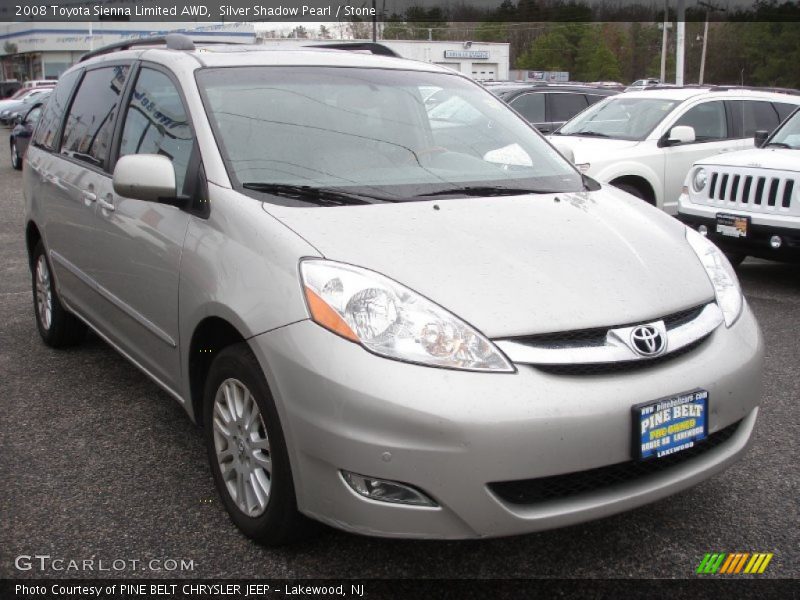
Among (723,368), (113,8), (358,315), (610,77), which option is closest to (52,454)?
(358,315)

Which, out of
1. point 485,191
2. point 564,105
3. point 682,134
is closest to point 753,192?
point 682,134

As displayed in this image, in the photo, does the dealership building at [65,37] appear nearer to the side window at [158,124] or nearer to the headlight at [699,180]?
the headlight at [699,180]

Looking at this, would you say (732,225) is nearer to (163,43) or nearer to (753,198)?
(753,198)

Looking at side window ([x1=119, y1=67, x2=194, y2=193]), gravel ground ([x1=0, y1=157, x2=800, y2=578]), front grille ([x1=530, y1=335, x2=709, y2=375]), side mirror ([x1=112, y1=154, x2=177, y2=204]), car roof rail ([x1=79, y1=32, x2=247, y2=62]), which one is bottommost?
gravel ground ([x1=0, y1=157, x2=800, y2=578])

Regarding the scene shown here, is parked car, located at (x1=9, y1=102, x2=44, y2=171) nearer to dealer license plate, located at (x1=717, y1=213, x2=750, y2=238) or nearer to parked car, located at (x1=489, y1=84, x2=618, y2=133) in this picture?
parked car, located at (x1=489, y1=84, x2=618, y2=133)

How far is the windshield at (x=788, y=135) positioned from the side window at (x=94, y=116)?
559 cm

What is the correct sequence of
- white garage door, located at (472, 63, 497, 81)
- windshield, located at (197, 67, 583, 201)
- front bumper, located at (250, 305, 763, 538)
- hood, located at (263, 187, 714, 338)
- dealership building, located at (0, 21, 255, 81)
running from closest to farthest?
front bumper, located at (250, 305, 763, 538) → hood, located at (263, 187, 714, 338) → windshield, located at (197, 67, 583, 201) → dealership building, located at (0, 21, 255, 81) → white garage door, located at (472, 63, 497, 81)

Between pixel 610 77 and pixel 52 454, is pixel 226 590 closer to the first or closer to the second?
pixel 52 454

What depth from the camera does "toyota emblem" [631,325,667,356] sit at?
96.2 inches

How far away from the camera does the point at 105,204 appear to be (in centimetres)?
377

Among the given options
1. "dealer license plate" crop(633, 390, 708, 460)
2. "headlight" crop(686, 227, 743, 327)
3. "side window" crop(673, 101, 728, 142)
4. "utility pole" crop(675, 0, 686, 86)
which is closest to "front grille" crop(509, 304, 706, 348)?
"dealer license plate" crop(633, 390, 708, 460)

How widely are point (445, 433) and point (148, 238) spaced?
170cm

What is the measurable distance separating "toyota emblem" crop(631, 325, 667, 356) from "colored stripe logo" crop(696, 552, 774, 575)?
0.79 m

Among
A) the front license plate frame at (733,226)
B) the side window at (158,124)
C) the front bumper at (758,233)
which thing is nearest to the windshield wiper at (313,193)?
the side window at (158,124)
